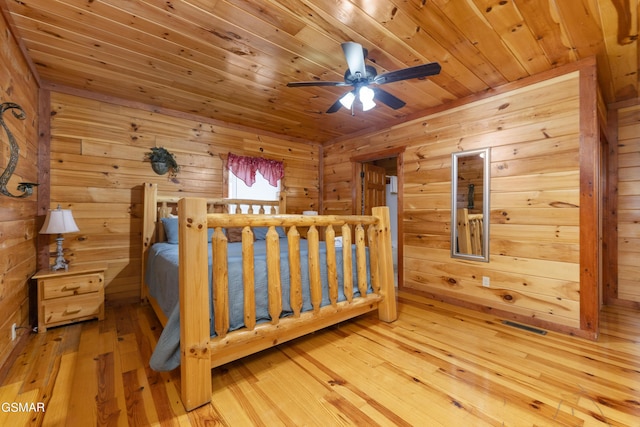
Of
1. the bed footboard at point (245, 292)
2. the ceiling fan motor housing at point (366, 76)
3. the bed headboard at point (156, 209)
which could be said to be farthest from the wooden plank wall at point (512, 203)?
the bed headboard at point (156, 209)

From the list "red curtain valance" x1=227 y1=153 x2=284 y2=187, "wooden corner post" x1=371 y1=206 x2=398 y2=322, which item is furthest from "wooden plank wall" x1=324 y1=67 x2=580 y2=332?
"red curtain valance" x1=227 y1=153 x2=284 y2=187

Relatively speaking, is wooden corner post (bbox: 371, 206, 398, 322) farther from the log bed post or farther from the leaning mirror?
the log bed post

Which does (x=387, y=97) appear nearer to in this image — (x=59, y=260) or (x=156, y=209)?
(x=156, y=209)

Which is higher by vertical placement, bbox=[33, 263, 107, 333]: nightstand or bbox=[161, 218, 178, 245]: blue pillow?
bbox=[161, 218, 178, 245]: blue pillow

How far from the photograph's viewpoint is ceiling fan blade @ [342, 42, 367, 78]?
1697 millimetres

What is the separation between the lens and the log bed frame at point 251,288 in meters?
1.44

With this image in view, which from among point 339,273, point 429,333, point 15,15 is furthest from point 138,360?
point 15,15

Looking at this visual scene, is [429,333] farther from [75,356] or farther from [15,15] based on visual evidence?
[15,15]

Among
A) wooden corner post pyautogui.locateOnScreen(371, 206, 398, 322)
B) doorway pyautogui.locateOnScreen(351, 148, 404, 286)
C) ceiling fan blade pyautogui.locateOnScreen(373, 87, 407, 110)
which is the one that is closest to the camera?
ceiling fan blade pyautogui.locateOnScreen(373, 87, 407, 110)

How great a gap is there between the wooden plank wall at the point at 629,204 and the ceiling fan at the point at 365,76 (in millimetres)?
2805

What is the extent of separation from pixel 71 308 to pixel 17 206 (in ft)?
3.25

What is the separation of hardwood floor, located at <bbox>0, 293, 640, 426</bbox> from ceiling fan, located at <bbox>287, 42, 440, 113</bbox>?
195 cm

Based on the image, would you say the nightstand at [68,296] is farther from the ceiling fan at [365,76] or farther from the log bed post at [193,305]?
the ceiling fan at [365,76]

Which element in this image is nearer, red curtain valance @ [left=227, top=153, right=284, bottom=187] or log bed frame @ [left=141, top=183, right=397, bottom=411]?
log bed frame @ [left=141, top=183, right=397, bottom=411]
